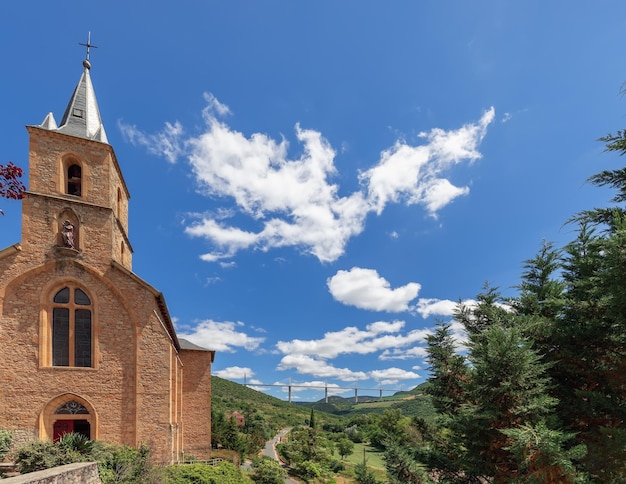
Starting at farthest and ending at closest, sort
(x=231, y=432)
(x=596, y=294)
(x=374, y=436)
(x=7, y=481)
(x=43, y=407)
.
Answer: (x=374, y=436) → (x=231, y=432) → (x=43, y=407) → (x=596, y=294) → (x=7, y=481)

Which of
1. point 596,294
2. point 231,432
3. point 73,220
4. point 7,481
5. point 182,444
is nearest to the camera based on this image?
point 7,481

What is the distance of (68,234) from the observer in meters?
16.5

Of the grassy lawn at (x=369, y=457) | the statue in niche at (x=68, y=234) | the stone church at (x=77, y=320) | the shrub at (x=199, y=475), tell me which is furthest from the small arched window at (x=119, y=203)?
the grassy lawn at (x=369, y=457)

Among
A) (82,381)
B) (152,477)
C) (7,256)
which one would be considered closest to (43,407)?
(82,381)

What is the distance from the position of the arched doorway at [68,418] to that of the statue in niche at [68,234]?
7.12m

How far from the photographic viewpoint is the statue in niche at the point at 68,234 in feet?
53.7

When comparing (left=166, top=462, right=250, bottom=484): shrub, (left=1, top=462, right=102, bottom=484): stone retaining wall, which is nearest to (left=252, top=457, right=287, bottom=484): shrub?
(left=166, top=462, right=250, bottom=484): shrub

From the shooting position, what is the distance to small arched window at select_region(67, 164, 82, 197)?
57.9 ft

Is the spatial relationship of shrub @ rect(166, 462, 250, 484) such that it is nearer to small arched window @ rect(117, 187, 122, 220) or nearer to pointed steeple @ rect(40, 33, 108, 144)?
small arched window @ rect(117, 187, 122, 220)

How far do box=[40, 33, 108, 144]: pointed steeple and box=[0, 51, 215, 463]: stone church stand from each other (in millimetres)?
545

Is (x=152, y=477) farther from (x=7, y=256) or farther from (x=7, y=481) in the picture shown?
(x=7, y=256)

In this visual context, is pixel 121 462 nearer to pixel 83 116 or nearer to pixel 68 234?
pixel 68 234

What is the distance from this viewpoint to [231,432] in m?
34.4

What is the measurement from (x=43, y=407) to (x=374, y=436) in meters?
64.5
